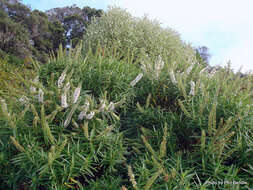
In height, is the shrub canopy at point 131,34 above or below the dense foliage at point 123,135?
above

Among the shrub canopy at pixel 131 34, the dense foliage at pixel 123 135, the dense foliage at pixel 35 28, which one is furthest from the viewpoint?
the dense foliage at pixel 35 28

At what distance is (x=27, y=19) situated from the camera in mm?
20203

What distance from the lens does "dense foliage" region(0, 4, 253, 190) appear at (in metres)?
1.70

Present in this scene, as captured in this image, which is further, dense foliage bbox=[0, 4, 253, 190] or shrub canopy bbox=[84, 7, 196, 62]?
shrub canopy bbox=[84, 7, 196, 62]

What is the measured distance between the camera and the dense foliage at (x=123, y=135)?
1.70 meters

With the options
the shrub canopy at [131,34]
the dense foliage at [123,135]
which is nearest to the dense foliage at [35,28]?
the shrub canopy at [131,34]

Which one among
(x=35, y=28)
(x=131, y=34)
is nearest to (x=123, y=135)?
(x=131, y=34)

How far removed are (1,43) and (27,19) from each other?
343 inches

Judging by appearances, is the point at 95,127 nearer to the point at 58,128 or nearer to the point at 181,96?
the point at 58,128

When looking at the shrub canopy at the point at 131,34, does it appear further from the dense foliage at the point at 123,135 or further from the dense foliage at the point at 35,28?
the dense foliage at the point at 123,135

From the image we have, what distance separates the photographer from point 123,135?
7.29ft

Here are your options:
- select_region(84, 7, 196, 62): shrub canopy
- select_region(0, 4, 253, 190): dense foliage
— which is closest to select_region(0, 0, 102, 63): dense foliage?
select_region(84, 7, 196, 62): shrub canopy

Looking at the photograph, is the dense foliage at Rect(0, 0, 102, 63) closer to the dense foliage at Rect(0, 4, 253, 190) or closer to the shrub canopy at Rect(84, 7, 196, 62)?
the shrub canopy at Rect(84, 7, 196, 62)

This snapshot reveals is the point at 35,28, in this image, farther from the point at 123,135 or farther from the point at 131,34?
the point at 123,135
